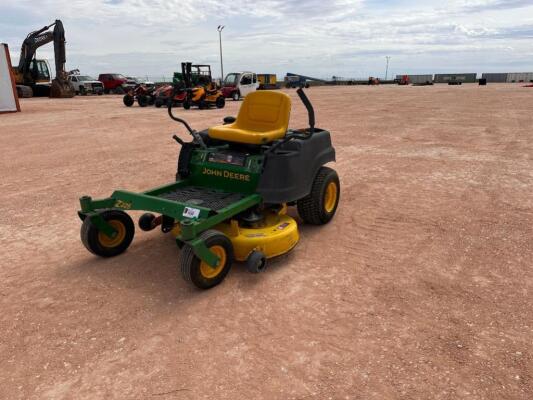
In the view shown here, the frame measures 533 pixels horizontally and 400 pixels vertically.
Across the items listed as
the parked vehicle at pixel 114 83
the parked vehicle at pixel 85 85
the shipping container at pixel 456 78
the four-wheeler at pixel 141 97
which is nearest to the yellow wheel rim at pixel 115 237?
the four-wheeler at pixel 141 97

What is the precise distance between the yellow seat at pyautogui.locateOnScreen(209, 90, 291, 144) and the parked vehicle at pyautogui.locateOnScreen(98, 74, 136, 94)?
1257 inches

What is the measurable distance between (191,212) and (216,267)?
0.51 metres

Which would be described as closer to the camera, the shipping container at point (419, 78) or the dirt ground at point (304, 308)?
the dirt ground at point (304, 308)

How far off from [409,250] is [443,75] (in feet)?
252

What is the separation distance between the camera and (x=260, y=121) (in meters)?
4.50

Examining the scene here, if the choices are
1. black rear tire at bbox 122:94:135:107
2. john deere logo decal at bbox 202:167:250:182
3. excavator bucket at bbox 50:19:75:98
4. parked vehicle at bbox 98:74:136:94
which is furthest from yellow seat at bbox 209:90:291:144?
parked vehicle at bbox 98:74:136:94

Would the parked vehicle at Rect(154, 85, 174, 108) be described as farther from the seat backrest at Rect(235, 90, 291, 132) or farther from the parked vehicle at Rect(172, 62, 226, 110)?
the seat backrest at Rect(235, 90, 291, 132)

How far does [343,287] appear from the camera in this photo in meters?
3.32

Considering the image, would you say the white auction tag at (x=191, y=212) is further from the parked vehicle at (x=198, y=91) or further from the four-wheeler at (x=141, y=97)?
the four-wheeler at (x=141, y=97)

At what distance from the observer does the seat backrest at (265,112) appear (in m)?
4.34

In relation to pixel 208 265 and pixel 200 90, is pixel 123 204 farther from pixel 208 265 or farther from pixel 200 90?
pixel 200 90

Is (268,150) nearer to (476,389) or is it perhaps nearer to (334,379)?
(334,379)

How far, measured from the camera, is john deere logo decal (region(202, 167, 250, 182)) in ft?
13.1

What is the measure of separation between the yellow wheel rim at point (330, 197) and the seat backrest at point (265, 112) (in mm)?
916
